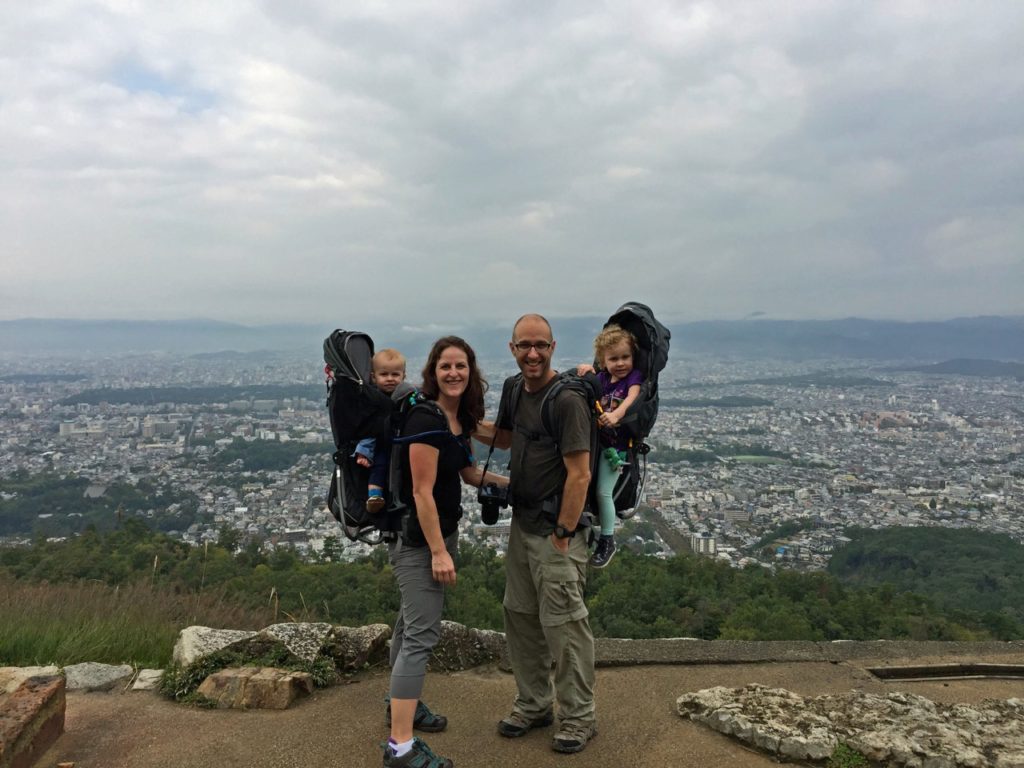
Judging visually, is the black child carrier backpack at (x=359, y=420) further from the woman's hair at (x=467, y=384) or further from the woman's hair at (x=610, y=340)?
the woman's hair at (x=610, y=340)

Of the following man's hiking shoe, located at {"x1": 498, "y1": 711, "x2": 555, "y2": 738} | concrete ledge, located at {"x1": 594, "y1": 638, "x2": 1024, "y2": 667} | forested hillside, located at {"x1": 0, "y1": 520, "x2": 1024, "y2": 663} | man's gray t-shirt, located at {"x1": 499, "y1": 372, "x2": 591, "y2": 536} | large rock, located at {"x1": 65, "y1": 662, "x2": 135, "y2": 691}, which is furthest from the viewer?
forested hillside, located at {"x1": 0, "y1": 520, "x2": 1024, "y2": 663}

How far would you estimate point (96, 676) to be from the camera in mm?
4125

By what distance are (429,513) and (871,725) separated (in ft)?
8.32

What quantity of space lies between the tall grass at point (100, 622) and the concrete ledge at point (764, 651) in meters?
3.24

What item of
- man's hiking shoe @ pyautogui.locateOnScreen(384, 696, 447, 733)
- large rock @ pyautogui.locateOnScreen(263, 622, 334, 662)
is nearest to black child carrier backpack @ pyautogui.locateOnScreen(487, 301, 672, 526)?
man's hiking shoe @ pyautogui.locateOnScreen(384, 696, 447, 733)

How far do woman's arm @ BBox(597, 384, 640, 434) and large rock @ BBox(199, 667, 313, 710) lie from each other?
8.02 ft

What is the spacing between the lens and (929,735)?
10.3 ft

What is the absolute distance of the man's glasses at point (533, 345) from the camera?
3.07 metres

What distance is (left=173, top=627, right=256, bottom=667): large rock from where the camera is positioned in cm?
415

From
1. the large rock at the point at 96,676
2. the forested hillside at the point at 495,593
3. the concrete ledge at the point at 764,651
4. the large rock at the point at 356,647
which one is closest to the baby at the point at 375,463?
the large rock at the point at 356,647

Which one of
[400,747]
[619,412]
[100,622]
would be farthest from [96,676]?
[619,412]

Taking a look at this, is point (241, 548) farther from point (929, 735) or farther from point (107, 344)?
Answer: point (107, 344)

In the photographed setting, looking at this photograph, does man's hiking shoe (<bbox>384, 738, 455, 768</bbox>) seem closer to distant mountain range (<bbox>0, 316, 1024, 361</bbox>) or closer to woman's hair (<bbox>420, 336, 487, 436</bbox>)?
woman's hair (<bbox>420, 336, 487, 436</bbox>)

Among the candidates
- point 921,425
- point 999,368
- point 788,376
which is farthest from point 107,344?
point 999,368
